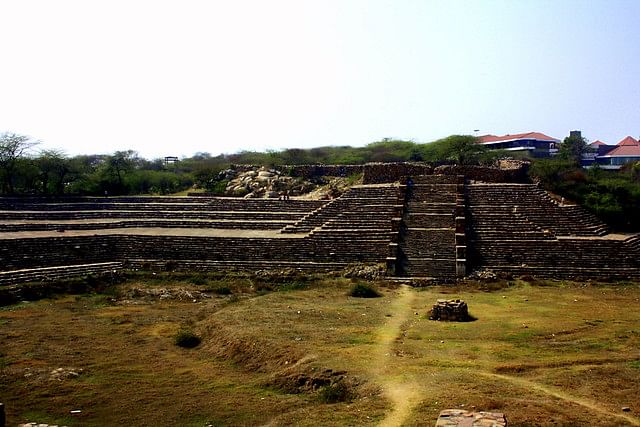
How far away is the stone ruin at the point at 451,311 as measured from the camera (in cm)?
1780

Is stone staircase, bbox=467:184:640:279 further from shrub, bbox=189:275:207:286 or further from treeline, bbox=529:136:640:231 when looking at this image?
shrub, bbox=189:275:207:286

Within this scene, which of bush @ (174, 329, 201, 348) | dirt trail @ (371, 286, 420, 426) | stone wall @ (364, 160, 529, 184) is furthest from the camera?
stone wall @ (364, 160, 529, 184)

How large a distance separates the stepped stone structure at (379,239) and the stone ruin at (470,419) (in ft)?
46.0

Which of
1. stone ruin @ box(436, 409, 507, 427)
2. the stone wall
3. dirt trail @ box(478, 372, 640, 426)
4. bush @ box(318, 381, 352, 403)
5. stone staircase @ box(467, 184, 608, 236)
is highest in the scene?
the stone wall

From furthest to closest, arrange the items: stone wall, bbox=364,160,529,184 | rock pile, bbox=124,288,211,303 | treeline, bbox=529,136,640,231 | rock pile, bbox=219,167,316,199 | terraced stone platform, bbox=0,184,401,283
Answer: rock pile, bbox=219,167,316,199 < stone wall, bbox=364,160,529,184 < treeline, bbox=529,136,640,231 < terraced stone platform, bbox=0,184,401,283 < rock pile, bbox=124,288,211,303

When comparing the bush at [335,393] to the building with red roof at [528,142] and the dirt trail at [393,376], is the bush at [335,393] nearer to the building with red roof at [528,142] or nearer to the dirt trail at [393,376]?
the dirt trail at [393,376]

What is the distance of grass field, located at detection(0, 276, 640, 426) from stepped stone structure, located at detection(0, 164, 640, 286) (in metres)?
2.59

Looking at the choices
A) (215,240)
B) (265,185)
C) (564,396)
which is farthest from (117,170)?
(564,396)

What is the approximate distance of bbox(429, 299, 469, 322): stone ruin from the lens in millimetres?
17797

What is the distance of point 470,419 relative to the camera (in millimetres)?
9523

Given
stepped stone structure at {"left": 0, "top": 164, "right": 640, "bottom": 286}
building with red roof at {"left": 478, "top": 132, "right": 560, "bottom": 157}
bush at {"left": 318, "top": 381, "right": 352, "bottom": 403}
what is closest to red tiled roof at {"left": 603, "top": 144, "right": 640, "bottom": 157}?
building with red roof at {"left": 478, "top": 132, "right": 560, "bottom": 157}

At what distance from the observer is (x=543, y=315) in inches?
711

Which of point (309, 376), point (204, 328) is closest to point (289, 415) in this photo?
point (309, 376)

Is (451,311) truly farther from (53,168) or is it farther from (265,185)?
(53,168)
